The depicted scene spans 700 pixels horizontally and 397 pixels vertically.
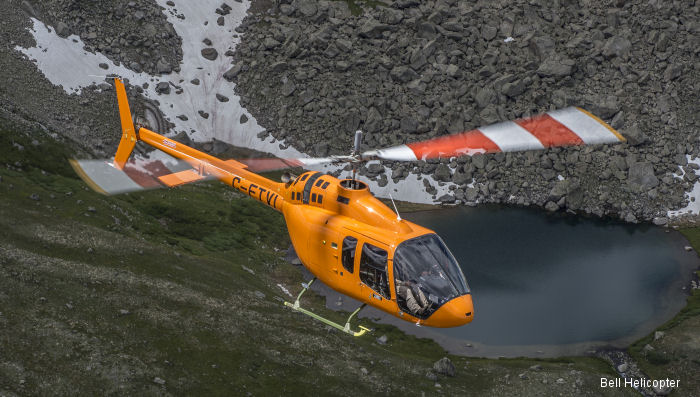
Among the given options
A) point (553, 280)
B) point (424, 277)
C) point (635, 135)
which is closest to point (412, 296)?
point (424, 277)

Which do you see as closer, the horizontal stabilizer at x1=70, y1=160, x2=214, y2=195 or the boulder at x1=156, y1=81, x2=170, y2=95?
the horizontal stabilizer at x1=70, y1=160, x2=214, y2=195

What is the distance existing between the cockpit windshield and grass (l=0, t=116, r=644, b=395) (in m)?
10.9

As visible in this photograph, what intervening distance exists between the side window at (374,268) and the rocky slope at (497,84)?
46.1 meters

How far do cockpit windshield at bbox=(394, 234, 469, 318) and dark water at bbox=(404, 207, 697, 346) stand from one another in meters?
27.9

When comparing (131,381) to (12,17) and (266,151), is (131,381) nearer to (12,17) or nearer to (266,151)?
(266,151)

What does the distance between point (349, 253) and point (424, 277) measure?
3234 millimetres

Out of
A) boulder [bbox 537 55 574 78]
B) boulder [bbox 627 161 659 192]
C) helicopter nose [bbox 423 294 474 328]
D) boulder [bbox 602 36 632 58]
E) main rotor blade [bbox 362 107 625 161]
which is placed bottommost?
helicopter nose [bbox 423 294 474 328]

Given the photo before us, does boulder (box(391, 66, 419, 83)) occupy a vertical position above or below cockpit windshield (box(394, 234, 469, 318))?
above

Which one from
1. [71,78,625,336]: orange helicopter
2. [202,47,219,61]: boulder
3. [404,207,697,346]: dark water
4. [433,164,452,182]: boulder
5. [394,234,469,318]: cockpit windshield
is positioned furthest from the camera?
[202,47,219,61]: boulder

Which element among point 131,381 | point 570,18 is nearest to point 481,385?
point 131,381

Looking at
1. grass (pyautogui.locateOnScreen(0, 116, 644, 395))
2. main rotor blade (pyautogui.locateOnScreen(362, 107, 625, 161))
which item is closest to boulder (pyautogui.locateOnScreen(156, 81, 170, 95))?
grass (pyautogui.locateOnScreen(0, 116, 644, 395))

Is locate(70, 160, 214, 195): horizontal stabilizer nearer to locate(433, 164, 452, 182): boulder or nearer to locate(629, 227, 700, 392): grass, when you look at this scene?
locate(629, 227, 700, 392): grass

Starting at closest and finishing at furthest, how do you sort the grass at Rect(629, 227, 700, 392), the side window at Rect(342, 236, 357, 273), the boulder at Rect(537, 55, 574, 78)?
the side window at Rect(342, 236, 357, 273) < the grass at Rect(629, 227, 700, 392) < the boulder at Rect(537, 55, 574, 78)

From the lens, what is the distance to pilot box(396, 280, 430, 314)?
21.3 meters
